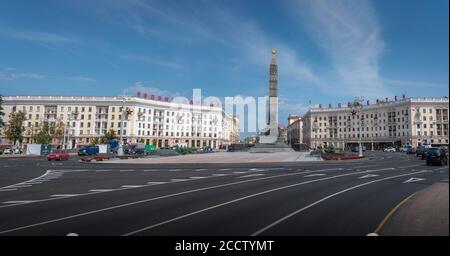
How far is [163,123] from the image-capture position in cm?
13138

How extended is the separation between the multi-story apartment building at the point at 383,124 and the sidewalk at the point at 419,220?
81505 millimetres

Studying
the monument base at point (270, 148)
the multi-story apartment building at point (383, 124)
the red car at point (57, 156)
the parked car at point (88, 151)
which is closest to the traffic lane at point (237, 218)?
the red car at point (57, 156)

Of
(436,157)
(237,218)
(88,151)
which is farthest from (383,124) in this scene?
(237,218)

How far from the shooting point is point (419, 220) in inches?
309

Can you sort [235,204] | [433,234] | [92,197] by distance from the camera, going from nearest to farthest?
[433,234]
[235,204]
[92,197]

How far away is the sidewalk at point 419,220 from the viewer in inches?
269

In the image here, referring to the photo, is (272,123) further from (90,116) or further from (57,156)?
(90,116)

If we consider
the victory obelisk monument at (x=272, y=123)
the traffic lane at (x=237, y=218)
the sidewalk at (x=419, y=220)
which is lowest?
the traffic lane at (x=237, y=218)

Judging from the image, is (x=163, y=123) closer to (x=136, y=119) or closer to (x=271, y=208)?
(x=136, y=119)

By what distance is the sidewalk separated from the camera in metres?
6.84

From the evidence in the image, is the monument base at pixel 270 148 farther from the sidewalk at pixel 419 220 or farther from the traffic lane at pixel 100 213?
the sidewalk at pixel 419 220

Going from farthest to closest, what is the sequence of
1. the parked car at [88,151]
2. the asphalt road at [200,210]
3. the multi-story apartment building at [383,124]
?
1. the multi-story apartment building at [383,124]
2. the parked car at [88,151]
3. the asphalt road at [200,210]
